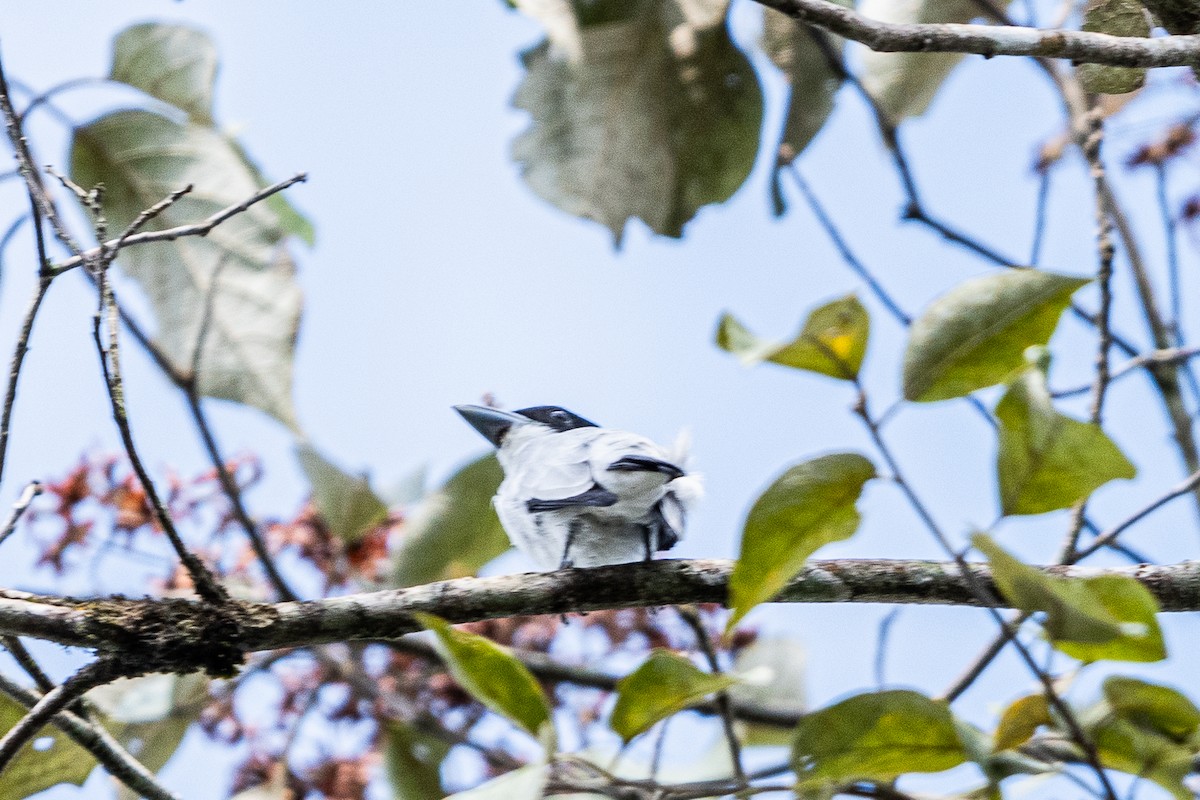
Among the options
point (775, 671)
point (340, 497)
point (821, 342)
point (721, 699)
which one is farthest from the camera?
point (775, 671)

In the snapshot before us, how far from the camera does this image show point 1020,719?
1.39m

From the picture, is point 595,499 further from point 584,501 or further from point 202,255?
point 202,255

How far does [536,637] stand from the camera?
2.71 m

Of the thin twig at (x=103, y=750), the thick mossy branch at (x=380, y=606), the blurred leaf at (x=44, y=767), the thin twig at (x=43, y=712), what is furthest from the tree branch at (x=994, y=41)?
the blurred leaf at (x=44, y=767)

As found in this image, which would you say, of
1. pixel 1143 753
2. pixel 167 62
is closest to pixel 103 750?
pixel 1143 753

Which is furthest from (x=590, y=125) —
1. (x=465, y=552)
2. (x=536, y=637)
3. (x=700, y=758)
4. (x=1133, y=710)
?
(x=1133, y=710)

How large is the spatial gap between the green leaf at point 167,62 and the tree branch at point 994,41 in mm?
1442

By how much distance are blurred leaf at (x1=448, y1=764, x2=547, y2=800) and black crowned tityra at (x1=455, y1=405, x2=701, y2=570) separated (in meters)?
0.53

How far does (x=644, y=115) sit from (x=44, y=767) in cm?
163

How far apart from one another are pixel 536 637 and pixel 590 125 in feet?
3.82

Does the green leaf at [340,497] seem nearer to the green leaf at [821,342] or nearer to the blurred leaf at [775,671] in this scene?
the blurred leaf at [775,671]

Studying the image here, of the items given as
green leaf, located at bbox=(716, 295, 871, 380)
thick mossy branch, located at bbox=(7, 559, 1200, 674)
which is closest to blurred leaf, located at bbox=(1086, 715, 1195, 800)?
thick mossy branch, located at bbox=(7, 559, 1200, 674)

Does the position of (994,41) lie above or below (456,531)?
above

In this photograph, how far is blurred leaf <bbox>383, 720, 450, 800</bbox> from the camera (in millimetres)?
2391
